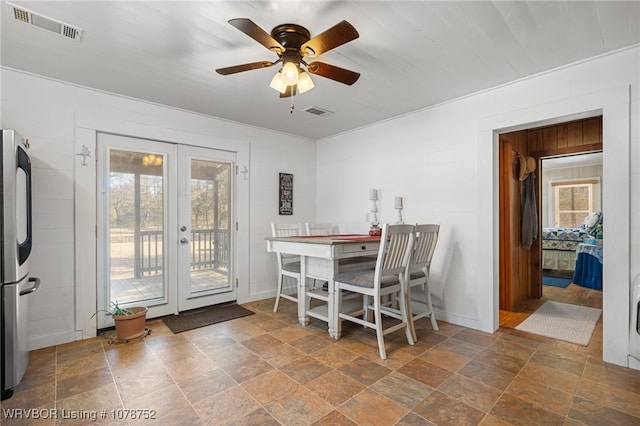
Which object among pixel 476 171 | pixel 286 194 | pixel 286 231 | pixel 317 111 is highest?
pixel 317 111

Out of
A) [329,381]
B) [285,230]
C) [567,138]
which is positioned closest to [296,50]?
[329,381]

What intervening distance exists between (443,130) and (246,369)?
10.0 feet

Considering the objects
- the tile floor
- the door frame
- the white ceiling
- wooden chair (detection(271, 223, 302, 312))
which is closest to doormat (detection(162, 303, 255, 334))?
the tile floor

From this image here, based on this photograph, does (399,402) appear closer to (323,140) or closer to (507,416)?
(507,416)

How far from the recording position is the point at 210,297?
387 centimetres

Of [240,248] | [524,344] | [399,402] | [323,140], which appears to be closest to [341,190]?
[323,140]

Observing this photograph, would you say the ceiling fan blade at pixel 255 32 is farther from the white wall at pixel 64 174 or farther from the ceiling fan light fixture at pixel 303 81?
the white wall at pixel 64 174

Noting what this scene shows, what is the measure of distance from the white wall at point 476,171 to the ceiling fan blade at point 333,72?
1704 mm

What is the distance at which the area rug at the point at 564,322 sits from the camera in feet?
9.62

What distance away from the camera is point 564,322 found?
10.8 ft

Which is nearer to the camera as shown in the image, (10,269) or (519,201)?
(10,269)

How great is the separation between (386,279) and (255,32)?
2.09 metres

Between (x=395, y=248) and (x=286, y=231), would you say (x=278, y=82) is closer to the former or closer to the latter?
(x=395, y=248)

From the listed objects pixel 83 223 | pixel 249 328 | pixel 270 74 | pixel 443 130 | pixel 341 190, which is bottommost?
pixel 249 328
